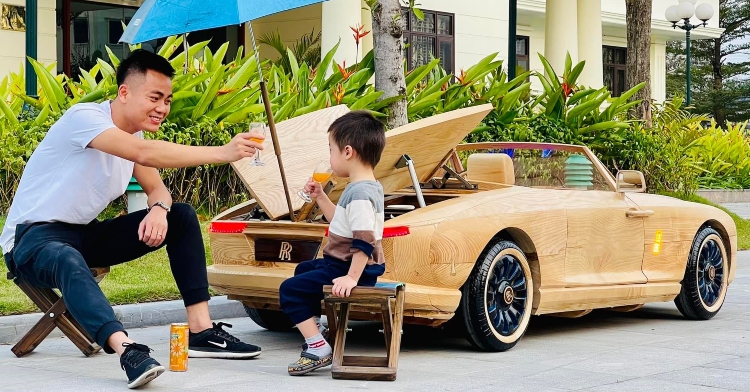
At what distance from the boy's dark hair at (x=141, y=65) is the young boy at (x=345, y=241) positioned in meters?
0.95

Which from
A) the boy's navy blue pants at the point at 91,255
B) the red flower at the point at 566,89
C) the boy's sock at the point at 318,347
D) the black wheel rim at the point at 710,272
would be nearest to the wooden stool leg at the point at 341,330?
the boy's sock at the point at 318,347

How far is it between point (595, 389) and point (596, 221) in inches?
75.6

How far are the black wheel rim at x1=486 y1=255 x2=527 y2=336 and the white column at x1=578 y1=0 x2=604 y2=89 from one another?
55.2 feet

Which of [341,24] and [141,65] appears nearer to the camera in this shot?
[141,65]

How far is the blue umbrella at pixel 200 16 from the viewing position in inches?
238

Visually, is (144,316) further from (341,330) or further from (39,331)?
(341,330)

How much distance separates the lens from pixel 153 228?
582 centimetres

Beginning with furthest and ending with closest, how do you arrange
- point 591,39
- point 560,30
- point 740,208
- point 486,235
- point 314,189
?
point 591,39
point 560,30
point 740,208
point 486,235
point 314,189

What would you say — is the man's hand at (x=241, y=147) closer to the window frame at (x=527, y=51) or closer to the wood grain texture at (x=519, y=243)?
the wood grain texture at (x=519, y=243)

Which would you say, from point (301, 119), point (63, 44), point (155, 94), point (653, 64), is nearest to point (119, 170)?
point (155, 94)

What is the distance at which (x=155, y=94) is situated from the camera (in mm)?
5875

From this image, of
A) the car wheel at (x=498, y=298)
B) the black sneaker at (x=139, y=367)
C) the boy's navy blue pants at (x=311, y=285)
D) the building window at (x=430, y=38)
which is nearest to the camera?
the black sneaker at (x=139, y=367)

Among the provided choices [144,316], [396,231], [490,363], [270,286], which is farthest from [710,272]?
[144,316]

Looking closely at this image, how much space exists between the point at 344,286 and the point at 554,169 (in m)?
2.66
